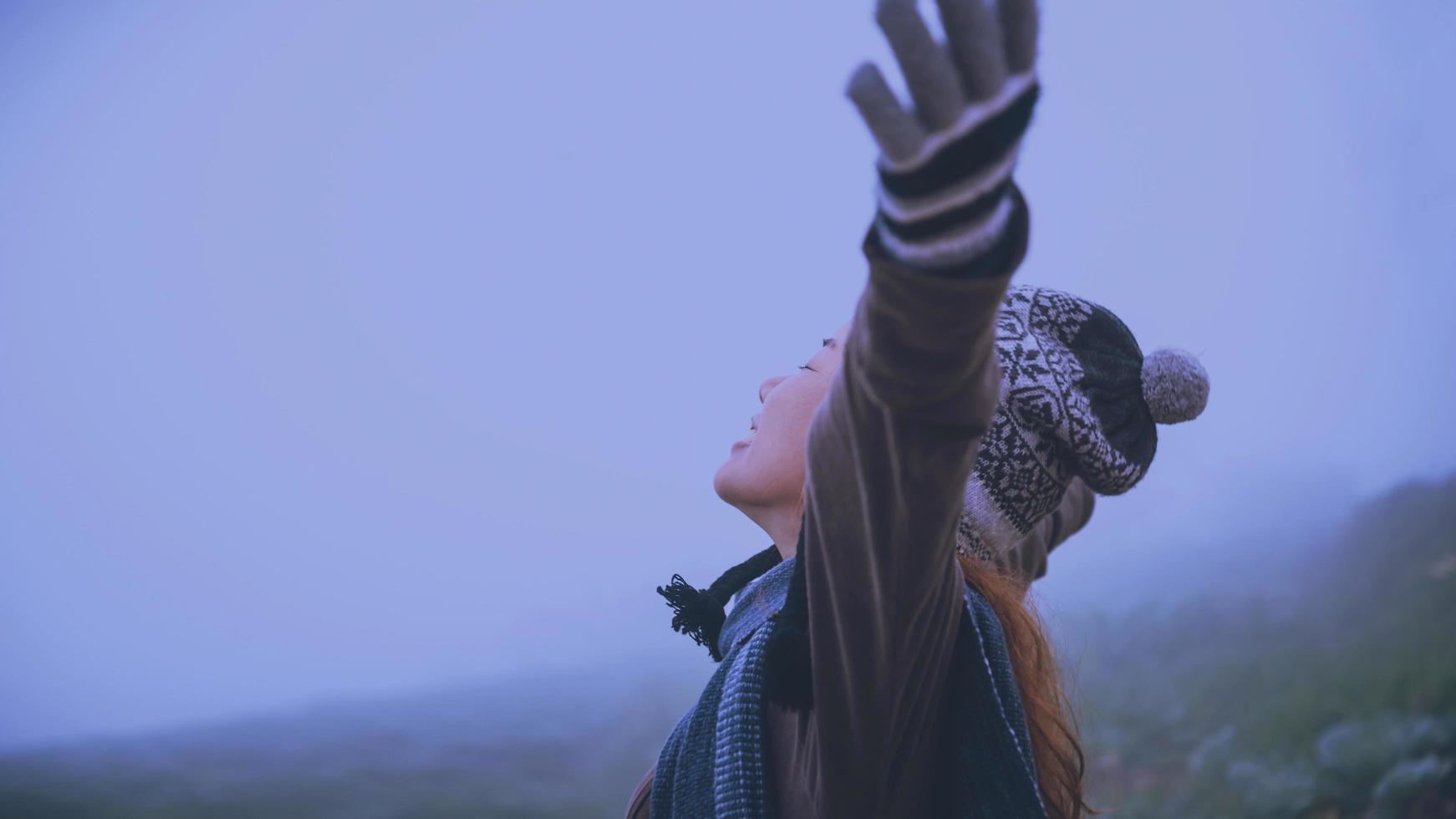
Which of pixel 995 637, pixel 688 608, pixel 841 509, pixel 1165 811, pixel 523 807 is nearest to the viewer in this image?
pixel 841 509

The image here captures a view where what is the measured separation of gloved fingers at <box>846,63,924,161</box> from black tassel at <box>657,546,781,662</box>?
2.44 feet

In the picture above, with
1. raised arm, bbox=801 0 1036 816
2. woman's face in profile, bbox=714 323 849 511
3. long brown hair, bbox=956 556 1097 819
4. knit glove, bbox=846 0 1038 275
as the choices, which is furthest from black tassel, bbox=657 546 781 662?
knit glove, bbox=846 0 1038 275

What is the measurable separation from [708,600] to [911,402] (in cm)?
68

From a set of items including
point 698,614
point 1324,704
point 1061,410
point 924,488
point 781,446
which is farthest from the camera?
point 1324,704

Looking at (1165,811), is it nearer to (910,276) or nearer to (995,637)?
(995,637)

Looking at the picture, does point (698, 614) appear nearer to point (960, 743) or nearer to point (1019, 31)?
point (960, 743)

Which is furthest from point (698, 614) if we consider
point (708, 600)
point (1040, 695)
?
point (1040, 695)

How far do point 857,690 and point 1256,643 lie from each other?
2243mm

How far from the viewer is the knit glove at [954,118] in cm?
45

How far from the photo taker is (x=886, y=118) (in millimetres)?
460

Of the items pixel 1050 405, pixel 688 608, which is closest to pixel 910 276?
pixel 1050 405

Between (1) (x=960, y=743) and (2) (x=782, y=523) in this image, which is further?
(2) (x=782, y=523)

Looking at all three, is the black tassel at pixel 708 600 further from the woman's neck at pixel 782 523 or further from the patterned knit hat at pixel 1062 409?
the patterned knit hat at pixel 1062 409

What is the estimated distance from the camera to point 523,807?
8.07 ft
